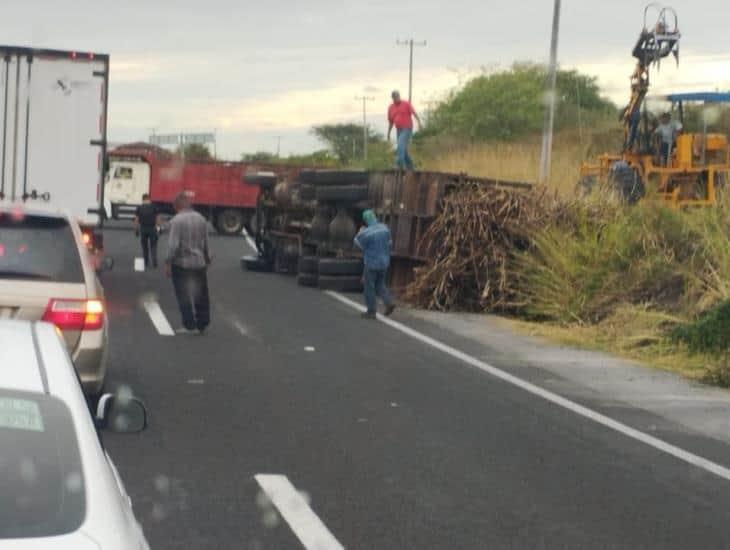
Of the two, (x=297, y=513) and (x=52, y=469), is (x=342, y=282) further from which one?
(x=52, y=469)

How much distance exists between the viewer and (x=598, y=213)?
82.5 feet

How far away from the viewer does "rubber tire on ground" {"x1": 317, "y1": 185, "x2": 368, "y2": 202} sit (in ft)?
93.1

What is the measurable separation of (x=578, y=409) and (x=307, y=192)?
16008mm

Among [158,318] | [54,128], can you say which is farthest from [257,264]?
[158,318]

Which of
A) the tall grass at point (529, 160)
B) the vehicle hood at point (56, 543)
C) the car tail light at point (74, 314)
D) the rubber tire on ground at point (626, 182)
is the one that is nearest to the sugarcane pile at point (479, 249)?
the rubber tire on ground at point (626, 182)

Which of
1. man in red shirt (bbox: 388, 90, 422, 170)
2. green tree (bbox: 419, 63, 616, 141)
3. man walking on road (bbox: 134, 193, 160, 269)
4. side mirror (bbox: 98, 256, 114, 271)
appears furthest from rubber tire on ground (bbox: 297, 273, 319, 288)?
green tree (bbox: 419, 63, 616, 141)

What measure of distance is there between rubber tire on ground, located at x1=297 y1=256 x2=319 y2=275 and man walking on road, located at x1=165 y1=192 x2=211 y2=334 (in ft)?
27.9

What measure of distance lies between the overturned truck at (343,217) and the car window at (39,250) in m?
14.5

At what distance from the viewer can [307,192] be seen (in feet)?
98.3

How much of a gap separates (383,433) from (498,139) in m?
57.1

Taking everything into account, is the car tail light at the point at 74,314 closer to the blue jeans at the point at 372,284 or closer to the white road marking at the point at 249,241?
the blue jeans at the point at 372,284

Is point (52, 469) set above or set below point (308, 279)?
above

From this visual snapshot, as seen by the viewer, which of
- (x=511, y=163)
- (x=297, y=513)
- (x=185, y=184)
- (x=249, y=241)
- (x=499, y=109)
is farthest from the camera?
(x=499, y=109)

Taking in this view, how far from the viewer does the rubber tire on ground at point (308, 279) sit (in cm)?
2847
